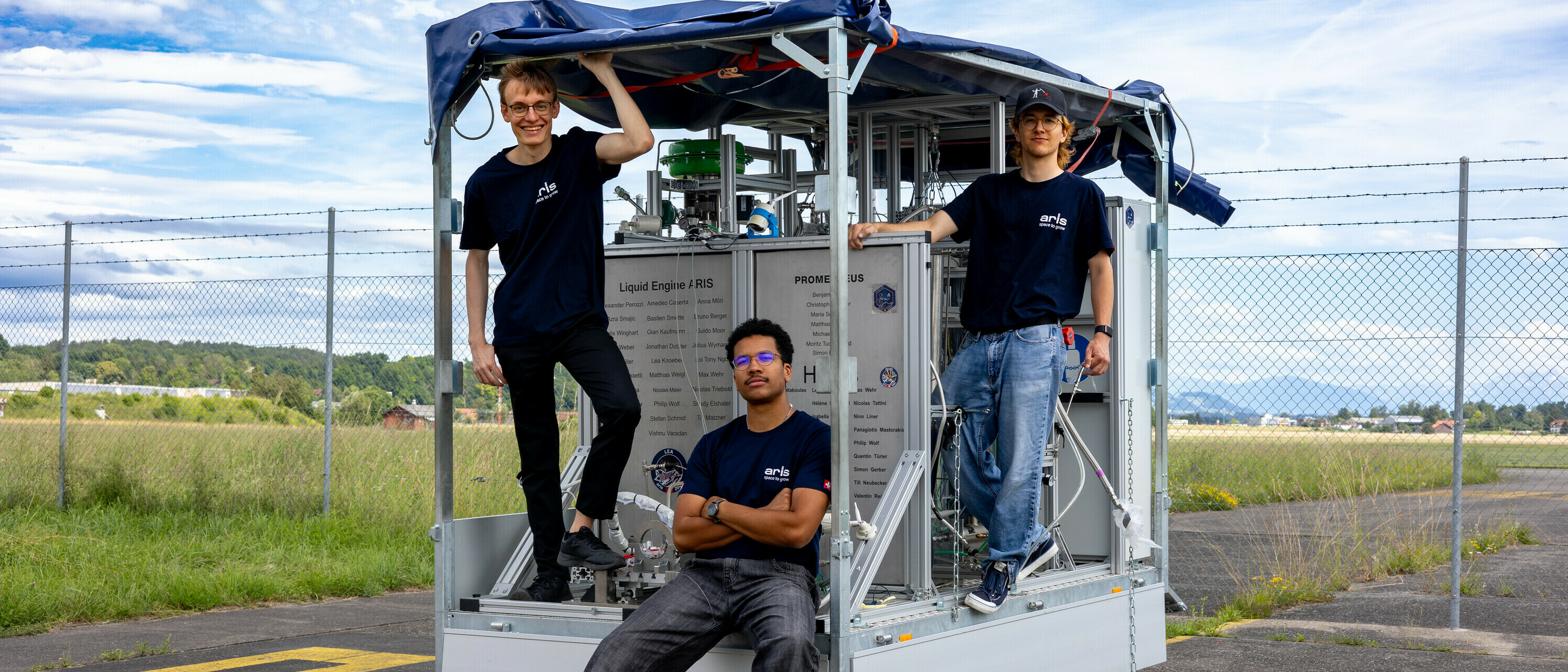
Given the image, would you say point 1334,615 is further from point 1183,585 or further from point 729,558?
point 729,558

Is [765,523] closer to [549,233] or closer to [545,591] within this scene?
[545,591]

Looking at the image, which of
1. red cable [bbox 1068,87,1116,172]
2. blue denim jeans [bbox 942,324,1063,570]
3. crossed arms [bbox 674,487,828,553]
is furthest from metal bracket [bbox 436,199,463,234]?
red cable [bbox 1068,87,1116,172]

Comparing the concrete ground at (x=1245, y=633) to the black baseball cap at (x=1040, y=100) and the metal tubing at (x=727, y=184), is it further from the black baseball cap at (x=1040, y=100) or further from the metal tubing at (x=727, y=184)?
the black baseball cap at (x=1040, y=100)

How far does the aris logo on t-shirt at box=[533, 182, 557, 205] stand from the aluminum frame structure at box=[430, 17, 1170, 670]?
40cm

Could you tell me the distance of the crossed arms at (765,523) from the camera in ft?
14.4

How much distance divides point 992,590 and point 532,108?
7.99 ft

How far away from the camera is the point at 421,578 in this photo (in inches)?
371

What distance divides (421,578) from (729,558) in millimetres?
5591

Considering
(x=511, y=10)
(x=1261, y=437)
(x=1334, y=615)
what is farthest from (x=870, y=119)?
(x=1261, y=437)

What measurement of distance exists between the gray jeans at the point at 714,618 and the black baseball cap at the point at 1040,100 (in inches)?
81.8

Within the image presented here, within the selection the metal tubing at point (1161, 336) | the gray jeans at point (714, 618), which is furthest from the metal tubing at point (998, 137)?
the gray jeans at point (714, 618)

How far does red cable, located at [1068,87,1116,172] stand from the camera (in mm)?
6246

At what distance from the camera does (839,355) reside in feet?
14.3

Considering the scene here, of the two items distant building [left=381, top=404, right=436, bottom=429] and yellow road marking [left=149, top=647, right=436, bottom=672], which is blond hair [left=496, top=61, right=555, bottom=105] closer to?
yellow road marking [left=149, top=647, right=436, bottom=672]
